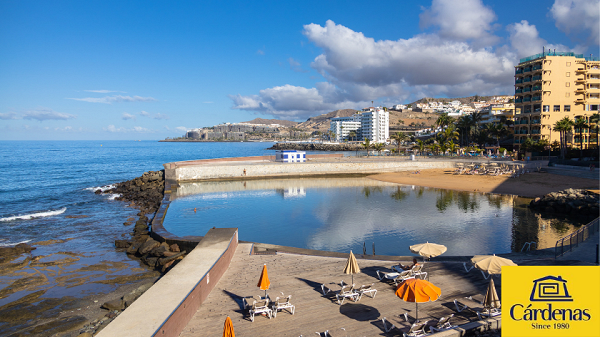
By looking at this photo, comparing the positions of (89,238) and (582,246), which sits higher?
(582,246)

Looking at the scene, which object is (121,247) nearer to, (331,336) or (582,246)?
(331,336)

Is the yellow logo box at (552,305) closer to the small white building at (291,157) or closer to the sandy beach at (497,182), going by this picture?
the sandy beach at (497,182)

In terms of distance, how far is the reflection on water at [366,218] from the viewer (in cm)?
1816

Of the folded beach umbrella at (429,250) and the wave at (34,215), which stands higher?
the folded beach umbrella at (429,250)

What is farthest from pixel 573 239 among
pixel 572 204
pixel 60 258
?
pixel 60 258

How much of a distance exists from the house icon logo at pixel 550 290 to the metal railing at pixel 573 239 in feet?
31.2

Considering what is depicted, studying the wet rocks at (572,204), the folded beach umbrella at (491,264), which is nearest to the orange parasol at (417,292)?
the folded beach umbrella at (491,264)

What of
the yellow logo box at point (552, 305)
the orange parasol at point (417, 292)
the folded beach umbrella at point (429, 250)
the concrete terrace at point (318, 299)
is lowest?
the concrete terrace at point (318, 299)

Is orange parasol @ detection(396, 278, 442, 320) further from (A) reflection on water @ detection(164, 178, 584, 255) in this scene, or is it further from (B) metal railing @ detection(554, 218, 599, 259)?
(A) reflection on water @ detection(164, 178, 584, 255)

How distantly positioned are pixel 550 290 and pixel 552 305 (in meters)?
0.21

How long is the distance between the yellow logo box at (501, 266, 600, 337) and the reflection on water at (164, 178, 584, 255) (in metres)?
12.3

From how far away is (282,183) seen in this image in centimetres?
4312

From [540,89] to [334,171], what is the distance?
4194 centimetres

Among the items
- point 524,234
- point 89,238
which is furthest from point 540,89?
point 89,238
